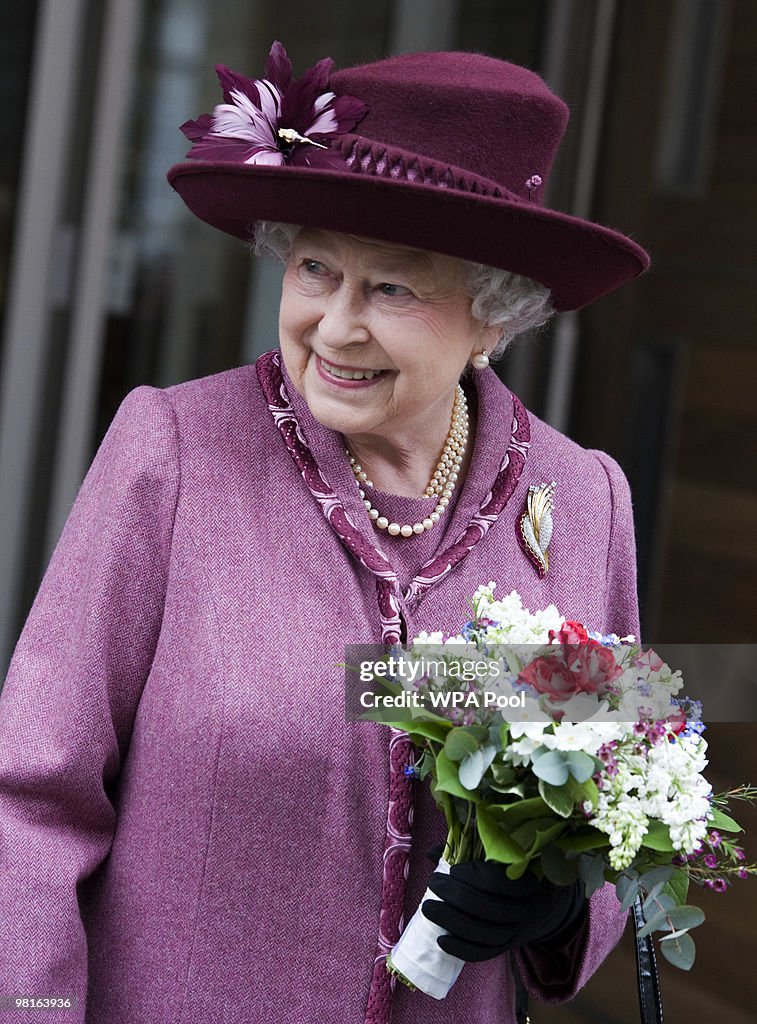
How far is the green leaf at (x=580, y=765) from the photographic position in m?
1.30

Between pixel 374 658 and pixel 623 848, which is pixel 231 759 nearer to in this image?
pixel 374 658

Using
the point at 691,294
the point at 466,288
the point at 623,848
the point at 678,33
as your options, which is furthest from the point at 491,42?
the point at 623,848

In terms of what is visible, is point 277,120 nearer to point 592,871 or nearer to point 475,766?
point 475,766

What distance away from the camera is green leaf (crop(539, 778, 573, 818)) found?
131 cm

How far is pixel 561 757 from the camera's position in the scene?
4.32 feet

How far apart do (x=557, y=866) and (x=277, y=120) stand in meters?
0.88

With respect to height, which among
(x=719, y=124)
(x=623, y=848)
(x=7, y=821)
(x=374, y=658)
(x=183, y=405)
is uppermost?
(x=719, y=124)

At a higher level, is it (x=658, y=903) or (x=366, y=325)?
(x=366, y=325)

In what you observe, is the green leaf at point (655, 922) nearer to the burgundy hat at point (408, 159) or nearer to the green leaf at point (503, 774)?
the green leaf at point (503, 774)

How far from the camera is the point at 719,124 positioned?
12.5 feet

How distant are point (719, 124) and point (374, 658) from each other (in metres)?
2.78

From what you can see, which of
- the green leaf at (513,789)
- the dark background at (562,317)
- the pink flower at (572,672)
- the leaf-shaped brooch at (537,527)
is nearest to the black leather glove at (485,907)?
the green leaf at (513,789)

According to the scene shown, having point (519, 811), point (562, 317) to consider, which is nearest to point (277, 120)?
point (519, 811)

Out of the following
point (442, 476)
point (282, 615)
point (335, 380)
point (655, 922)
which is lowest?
point (655, 922)
